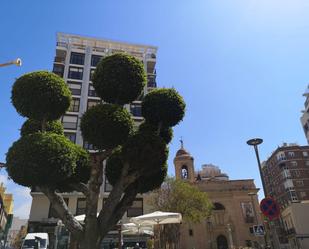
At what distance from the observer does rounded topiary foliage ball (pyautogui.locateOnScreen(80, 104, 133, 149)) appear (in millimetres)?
9703

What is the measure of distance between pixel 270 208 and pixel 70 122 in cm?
2924

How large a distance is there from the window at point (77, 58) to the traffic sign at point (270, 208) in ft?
113

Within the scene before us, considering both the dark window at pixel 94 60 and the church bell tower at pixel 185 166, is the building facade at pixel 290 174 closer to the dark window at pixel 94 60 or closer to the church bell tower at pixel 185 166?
the church bell tower at pixel 185 166

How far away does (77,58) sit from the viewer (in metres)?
39.3

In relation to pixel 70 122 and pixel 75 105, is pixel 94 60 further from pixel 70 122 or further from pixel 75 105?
pixel 70 122

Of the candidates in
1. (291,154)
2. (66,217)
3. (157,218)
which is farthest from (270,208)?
(291,154)

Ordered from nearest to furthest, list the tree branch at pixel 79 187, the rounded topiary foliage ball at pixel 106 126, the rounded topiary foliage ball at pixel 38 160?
the rounded topiary foliage ball at pixel 38 160 < the rounded topiary foliage ball at pixel 106 126 < the tree branch at pixel 79 187

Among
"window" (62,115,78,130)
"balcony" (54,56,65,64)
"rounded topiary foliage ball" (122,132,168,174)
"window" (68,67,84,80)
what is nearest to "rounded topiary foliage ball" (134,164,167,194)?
"rounded topiary foliage ball" (122,132,168,174)

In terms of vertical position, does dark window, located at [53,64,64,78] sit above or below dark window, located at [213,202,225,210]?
above

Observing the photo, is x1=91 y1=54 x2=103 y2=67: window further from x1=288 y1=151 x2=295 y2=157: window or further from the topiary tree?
x1=288 y1=151 x2=295 y2=157: window

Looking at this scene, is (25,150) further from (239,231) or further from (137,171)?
(239,231)

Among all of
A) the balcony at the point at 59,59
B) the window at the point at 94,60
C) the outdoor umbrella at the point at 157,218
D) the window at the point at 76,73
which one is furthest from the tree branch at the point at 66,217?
the balcony at the point at 59,59

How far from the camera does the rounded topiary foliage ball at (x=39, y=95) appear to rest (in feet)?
32.2

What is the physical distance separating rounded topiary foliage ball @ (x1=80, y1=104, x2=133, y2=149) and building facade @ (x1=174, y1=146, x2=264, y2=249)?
37.0 metres
